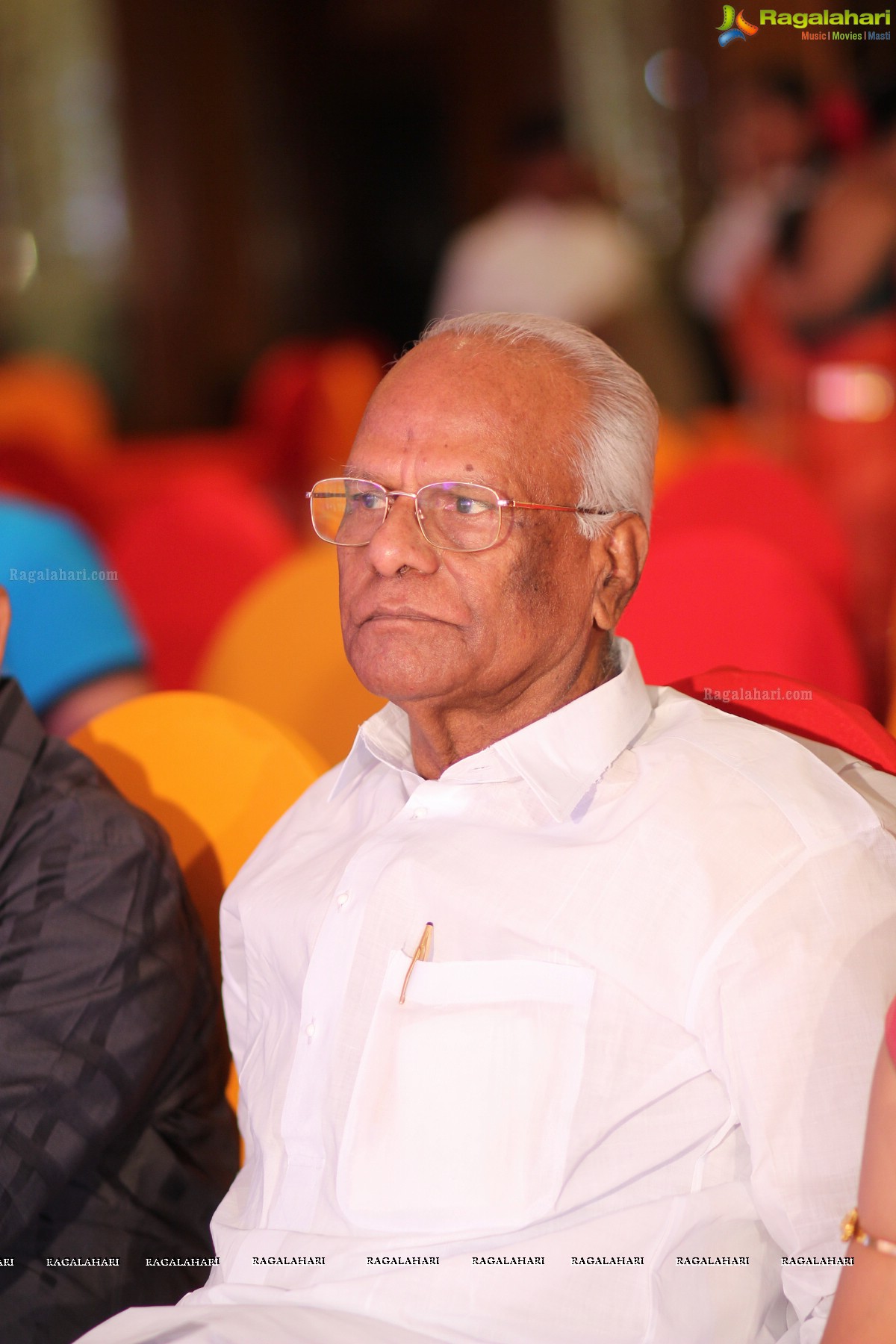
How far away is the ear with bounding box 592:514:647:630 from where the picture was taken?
1430mm

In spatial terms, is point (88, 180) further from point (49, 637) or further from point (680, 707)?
point (680, 707)

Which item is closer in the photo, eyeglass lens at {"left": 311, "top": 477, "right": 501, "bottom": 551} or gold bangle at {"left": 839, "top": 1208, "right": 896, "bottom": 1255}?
gold bangle at {"left": 839, "top": 1208, "right": 896, "bottom": 1255}

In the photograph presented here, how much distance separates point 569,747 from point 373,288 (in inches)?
429

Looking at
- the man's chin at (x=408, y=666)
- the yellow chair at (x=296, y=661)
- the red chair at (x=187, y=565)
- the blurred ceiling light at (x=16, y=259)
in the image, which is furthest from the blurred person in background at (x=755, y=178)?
the blurred ceiling light at (x=16, y=259)

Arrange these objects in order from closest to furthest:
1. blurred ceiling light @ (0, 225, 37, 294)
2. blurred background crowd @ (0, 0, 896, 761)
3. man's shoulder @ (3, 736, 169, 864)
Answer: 1. man's shoulder @ (3, 736, 169, 864)
2. blurred background crowd @ (0, 0, 896, 761)
3. blurred ceiling light @ (0, 225, 37, 294)

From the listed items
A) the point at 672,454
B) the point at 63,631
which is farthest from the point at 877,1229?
the point at 672,454

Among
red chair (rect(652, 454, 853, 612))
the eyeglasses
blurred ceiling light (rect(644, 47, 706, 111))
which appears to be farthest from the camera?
blurred ceiling light (rect(644, 47, 706, 111))

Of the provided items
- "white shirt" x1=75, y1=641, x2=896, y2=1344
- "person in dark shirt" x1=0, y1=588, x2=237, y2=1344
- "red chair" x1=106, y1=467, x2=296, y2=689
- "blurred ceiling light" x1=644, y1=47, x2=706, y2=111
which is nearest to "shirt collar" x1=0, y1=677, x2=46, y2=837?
"person in dark shirt" x1=0, y1=588, x2=237, y2=1344

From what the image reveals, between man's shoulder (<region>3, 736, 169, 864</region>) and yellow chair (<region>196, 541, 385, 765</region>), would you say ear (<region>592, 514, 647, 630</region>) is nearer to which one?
man's shoulder (<region>3, 736, 169, 864</region>)

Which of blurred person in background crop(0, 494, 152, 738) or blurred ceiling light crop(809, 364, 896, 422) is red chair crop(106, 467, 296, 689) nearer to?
blurred person in background crop(0, 494, 152, 738)

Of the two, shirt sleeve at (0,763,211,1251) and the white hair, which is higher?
the white hair

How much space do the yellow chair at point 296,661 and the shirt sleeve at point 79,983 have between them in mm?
646

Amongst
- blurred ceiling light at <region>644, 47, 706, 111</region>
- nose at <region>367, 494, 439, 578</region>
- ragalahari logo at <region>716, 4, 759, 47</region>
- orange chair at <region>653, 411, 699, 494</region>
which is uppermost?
blurred ceiling light at <region>644, 47, 706, 111</region>

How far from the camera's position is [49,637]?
2281 mm
